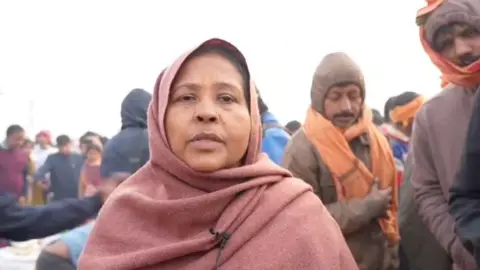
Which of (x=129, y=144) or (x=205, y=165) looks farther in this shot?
(x=129, y=144)

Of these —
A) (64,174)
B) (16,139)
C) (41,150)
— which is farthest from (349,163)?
(41,150)

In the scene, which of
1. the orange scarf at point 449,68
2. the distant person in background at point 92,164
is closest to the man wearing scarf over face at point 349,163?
the orange scarf at point 449,68

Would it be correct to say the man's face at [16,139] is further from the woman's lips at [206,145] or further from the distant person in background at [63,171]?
the woman's lips at [206,145]

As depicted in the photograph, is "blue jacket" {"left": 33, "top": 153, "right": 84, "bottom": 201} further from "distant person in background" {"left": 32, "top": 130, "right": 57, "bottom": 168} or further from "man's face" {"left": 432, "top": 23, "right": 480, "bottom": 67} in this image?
"man's face" {"left": 432, "top": 23, "right": 480, "bottom": 67}

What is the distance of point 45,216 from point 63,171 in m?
6.10

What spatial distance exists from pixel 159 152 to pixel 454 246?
120cm

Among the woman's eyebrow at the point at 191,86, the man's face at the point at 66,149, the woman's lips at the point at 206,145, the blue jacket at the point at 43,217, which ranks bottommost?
the man's face at the point at 66,149

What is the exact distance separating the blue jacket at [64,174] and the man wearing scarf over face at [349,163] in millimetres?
6046

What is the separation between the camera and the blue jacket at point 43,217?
107 inches

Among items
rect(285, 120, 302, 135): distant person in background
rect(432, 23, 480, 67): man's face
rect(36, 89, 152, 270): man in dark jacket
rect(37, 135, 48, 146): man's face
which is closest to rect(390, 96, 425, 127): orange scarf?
rect(36, 89, 152, 270): man in dark jacket

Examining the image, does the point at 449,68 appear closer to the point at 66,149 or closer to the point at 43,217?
the point at 43,217

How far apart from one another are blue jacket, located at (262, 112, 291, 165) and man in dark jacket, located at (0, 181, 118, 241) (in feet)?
4.17

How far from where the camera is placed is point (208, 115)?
1651 mm

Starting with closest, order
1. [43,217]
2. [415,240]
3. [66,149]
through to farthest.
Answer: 1. [43,217]
2. [415,240]
3. [66,149]
